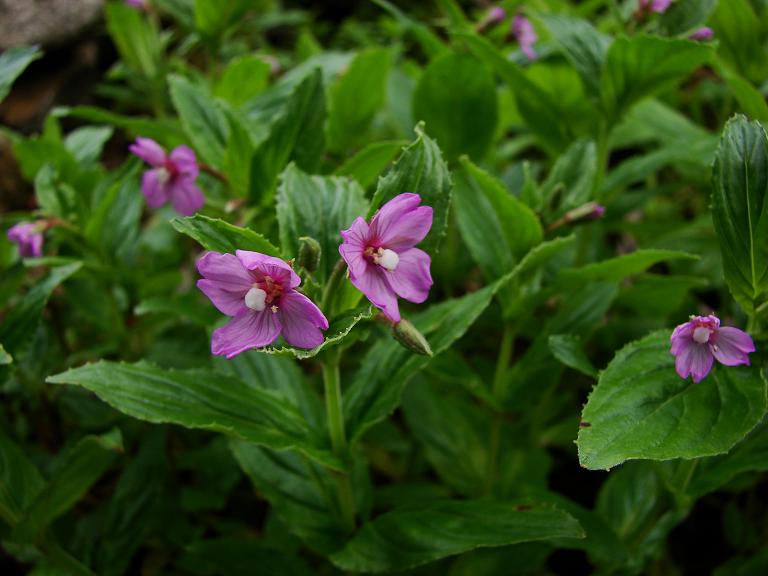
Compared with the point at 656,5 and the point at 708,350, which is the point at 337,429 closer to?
the point at 708,350

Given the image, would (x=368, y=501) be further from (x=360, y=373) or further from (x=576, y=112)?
(x=576, y=112)

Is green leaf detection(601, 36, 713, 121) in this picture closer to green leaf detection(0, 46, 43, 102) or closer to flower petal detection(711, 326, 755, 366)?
flower petal detection(711, 326, 755, 366)

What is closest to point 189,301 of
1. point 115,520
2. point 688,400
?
point 115,520

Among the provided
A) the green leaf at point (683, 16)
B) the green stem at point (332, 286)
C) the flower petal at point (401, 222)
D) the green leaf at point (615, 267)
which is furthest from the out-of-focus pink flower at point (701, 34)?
the green stem at point (332, 286)

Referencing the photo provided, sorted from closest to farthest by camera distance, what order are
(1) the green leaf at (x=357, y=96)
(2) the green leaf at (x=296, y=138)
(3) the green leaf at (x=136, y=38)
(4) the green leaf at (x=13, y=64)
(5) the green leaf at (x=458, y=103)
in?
(4) the green leaf at (x=13, y=64)
(2) the green leaf at (x=296, y=138)
(5) the green leaf at (x=458, y=103)
(1) the green leaf at (x=357, y=96)
(3) the green leaf at (x=136, y=38)

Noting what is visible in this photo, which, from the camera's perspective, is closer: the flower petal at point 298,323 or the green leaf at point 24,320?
the flower petal at point 298,323

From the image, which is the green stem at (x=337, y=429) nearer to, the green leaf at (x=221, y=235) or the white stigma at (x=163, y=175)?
the green leaf at (x=221, y=235)

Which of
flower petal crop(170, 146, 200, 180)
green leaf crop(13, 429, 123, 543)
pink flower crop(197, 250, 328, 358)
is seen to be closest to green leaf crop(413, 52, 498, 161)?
flower petal crop(170, 146, 200, 180)
